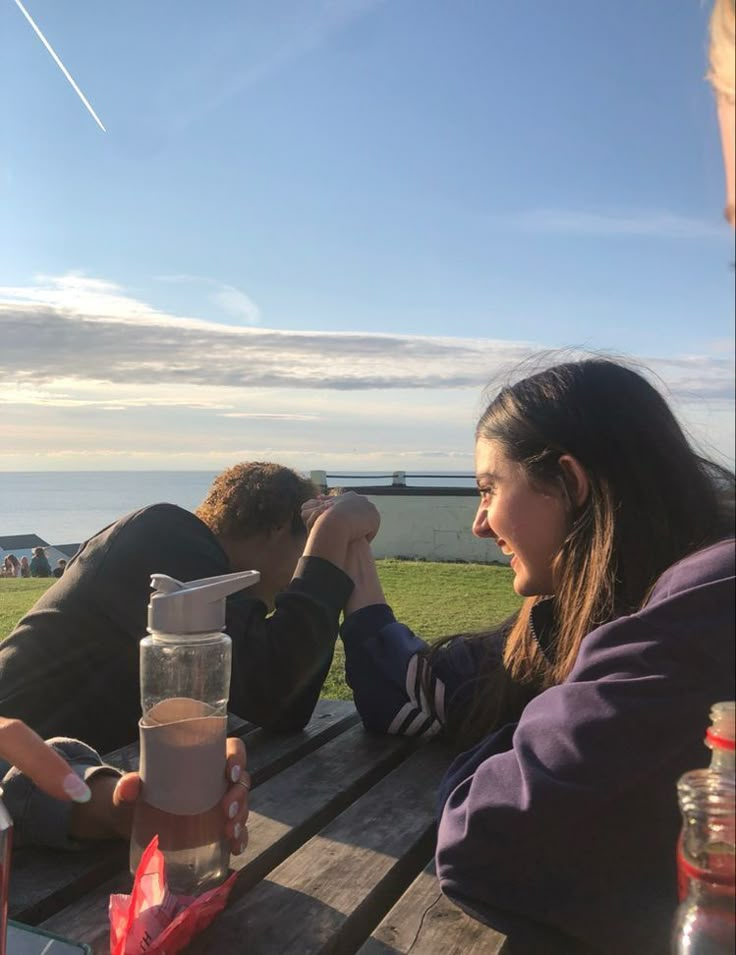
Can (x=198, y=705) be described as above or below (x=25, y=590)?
above

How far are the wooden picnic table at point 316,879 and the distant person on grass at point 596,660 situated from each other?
9 centimetres

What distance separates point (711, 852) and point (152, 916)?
63cm

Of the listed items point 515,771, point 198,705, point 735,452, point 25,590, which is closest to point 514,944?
point 515,771

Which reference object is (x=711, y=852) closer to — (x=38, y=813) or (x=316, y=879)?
(x=316, y=879)

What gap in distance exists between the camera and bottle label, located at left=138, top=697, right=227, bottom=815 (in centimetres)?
103

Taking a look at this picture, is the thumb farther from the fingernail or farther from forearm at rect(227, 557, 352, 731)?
forearm at rect(227, 557, 352, 731)

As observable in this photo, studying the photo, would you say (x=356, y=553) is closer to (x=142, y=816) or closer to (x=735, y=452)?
(x=142, y=816)

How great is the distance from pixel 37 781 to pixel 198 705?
1.06 ft

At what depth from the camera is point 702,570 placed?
735mm

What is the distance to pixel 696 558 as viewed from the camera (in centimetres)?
77

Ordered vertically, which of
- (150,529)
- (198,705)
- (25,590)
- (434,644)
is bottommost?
(25,590)

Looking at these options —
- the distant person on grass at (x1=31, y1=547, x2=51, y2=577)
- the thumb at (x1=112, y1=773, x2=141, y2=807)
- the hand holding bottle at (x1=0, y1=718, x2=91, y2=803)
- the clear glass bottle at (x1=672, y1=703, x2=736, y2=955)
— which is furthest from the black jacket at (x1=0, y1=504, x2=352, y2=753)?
the distant person on grass at (x1=31, y1=547, x2=51, y2=577)

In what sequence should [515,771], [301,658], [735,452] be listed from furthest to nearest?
[301,658] < [515,771] < [735,452]

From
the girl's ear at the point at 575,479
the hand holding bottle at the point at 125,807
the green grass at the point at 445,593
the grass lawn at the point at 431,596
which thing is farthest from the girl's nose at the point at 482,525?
the green grass at the point at 445,593
